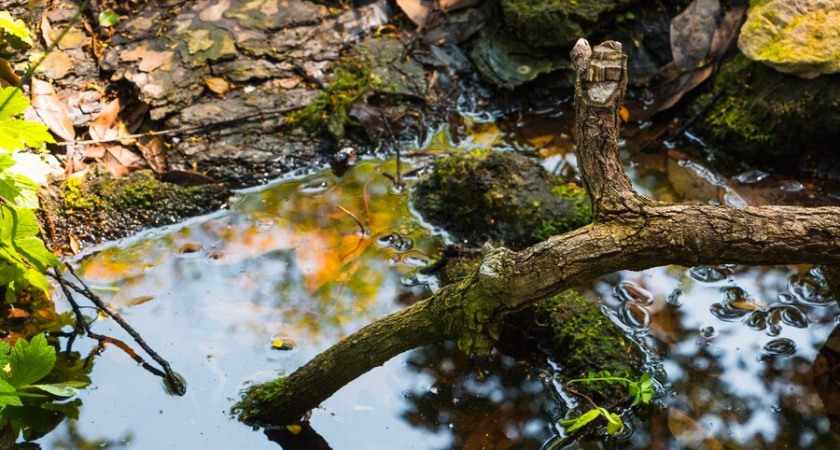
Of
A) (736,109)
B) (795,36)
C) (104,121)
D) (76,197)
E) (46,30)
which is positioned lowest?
(736,109)

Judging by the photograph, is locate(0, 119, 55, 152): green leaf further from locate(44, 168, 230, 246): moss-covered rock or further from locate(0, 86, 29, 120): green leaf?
locate(44, 168, 230, 246): moss-covered rock

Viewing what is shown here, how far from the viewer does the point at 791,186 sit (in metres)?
4.12

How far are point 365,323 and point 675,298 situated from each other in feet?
4.50

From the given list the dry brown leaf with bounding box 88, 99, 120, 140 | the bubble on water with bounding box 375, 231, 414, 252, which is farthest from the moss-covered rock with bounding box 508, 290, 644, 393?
the dry brown leaf with bounding box 88, 99, 120, 140

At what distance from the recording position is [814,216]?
2246mm

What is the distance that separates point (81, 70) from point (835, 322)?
12.9 ft

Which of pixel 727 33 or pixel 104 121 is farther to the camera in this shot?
pixel 727 33

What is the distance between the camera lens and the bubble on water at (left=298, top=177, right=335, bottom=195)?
13.1 feet

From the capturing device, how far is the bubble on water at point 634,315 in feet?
10.7

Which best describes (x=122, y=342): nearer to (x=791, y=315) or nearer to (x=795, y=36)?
(x=791, y=315)

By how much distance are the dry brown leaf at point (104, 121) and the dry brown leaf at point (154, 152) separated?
6.5 inches

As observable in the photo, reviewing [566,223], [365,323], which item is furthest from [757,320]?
[365,323]

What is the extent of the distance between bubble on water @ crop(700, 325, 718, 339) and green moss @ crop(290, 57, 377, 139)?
2.12 meters

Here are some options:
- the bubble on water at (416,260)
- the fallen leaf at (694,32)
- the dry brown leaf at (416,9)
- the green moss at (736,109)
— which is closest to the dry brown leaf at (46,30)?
the dry brown leaf at (416,9)
